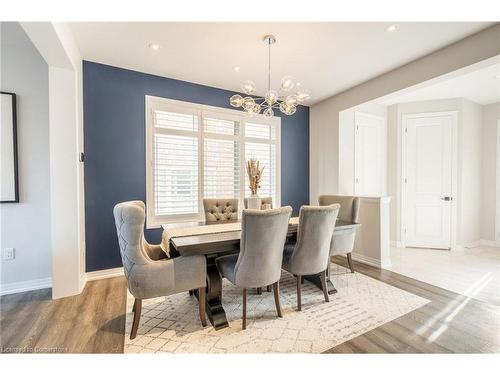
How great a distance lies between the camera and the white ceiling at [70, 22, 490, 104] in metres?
2.23

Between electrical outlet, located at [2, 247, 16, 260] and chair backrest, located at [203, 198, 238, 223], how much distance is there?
2135 mm

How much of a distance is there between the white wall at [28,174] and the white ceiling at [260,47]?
0.63m

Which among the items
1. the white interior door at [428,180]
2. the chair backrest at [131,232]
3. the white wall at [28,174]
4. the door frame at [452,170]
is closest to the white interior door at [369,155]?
the door frame at [452,170]

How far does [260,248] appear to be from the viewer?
1.87 meters

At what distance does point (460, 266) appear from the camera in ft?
10.9

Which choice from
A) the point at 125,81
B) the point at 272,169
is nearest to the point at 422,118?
the point at 272,169

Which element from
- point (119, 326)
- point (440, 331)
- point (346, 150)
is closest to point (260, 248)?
point (119, 326)

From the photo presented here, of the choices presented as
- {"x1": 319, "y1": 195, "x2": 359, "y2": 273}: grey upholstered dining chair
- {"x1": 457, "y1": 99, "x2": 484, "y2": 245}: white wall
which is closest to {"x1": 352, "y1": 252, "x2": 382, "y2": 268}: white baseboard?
{"x1": 319, "y1": 195, "x2": 359, "y2": 273}: grey upholstered dining chair

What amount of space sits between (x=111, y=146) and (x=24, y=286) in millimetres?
1854

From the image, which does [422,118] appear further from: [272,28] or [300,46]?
[272,28]

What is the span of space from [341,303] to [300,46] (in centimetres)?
274

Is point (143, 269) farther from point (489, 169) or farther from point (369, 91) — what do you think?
point (489, 169)

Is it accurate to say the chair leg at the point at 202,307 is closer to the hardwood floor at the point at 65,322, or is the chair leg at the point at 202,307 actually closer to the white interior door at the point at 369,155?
the hardwood floor at the point at 65,322

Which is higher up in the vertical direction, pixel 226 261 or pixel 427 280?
pixel 226 261
